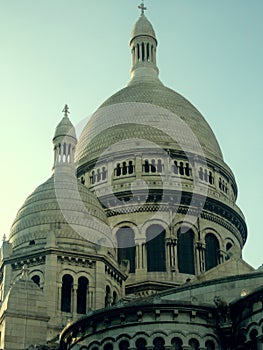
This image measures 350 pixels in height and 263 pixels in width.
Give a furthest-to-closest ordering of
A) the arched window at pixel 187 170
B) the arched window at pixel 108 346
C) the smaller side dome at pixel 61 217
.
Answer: the arched window at pixel 187 170, the smaller side dome at pixel 61 217, the arched window at pixel 108 346

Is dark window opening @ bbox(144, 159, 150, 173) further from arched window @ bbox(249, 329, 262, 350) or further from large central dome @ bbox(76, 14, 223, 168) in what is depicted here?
arched window @ bbox(249, 329, 262, 350)

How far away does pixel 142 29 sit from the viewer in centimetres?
6850

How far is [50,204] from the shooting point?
47.6 metres

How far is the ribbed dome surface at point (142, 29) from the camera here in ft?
224

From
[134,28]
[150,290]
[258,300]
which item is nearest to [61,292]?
[150,290]

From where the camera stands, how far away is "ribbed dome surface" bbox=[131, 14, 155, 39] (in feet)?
224

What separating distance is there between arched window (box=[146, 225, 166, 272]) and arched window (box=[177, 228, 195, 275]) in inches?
43.7

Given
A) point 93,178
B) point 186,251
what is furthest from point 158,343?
point 93,178

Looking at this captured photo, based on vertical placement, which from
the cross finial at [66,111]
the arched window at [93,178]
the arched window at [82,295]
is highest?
the cross finial at [66,111]

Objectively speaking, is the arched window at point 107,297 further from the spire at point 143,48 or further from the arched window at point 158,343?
the spire at point 143,48

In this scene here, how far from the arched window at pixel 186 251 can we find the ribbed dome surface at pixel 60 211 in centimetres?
653

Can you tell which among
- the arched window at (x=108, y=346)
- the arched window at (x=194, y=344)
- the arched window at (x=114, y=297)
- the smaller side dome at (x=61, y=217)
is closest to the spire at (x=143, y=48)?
the smaller side dome at (x=61, y=217)

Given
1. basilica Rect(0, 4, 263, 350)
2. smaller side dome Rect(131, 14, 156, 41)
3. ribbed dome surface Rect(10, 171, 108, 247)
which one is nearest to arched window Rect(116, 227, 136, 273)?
basilica Rect(0, 4, 263, 350)

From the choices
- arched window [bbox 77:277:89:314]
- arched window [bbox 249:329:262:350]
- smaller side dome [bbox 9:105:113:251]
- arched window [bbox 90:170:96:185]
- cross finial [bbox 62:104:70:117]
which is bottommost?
arched window [bbox 249:329:262:350]
